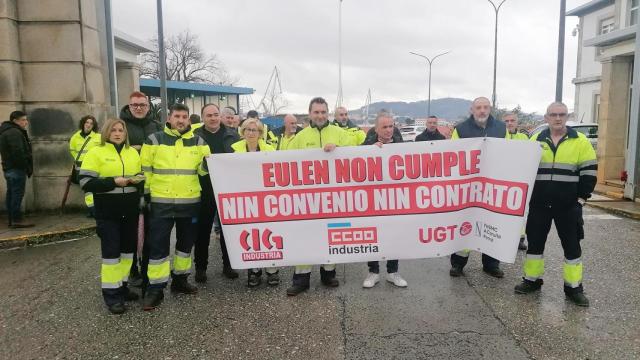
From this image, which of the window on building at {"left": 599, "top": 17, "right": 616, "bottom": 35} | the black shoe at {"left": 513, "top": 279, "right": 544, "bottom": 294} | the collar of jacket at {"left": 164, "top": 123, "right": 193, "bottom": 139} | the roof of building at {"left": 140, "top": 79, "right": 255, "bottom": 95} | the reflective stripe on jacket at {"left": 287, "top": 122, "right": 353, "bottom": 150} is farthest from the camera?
the window on building at {"left": 599, "top": 17, "right": 616, "bottom": 35}

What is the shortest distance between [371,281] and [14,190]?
6286 millimetres

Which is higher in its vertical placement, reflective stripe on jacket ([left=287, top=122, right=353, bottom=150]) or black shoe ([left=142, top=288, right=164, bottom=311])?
reflective stripe on jacket ([left=287, top=122, right=353, bottom=150])

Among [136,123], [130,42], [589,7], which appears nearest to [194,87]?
[130,42]

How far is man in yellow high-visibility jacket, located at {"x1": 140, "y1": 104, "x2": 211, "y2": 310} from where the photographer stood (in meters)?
4.92

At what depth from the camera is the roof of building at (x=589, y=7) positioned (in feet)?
112

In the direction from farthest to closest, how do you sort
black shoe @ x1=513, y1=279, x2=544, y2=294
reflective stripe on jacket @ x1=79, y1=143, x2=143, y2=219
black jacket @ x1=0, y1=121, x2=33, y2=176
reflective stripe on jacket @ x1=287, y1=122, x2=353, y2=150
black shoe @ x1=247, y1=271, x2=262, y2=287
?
black jacket @ x1=0, y1=121, x2=33, y2=176, black shoe @ x1=247, y1=271, x2=262, y2=287, reflective stripe on jacket @ x1=287, y1=122, x2=353, y2=150, black shoe @ x1=513, y1=279, x2=544, y2=294, reflective stripe on jacket @ x1=79, y1=143, x2=143, y2=219

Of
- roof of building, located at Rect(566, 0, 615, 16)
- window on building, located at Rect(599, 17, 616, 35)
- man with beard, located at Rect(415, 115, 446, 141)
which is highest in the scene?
roof of building, located at Rect(566, 0, 615, 16)

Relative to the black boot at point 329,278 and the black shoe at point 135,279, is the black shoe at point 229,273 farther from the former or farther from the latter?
the black boot at point 329,278

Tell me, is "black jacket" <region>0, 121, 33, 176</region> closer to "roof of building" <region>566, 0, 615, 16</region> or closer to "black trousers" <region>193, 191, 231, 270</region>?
"black trousers" <region>193, 191, 231, 270</region>

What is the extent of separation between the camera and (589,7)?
35594 mm

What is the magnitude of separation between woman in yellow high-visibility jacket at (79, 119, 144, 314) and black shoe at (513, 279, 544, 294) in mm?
3998

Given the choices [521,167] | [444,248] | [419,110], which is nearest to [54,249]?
[444,248]

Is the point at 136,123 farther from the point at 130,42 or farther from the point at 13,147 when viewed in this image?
the point at 130,42

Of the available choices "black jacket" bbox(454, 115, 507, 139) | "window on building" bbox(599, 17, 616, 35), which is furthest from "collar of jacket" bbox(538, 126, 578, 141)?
"window on building" bbox(599, 17, 616, 35)
